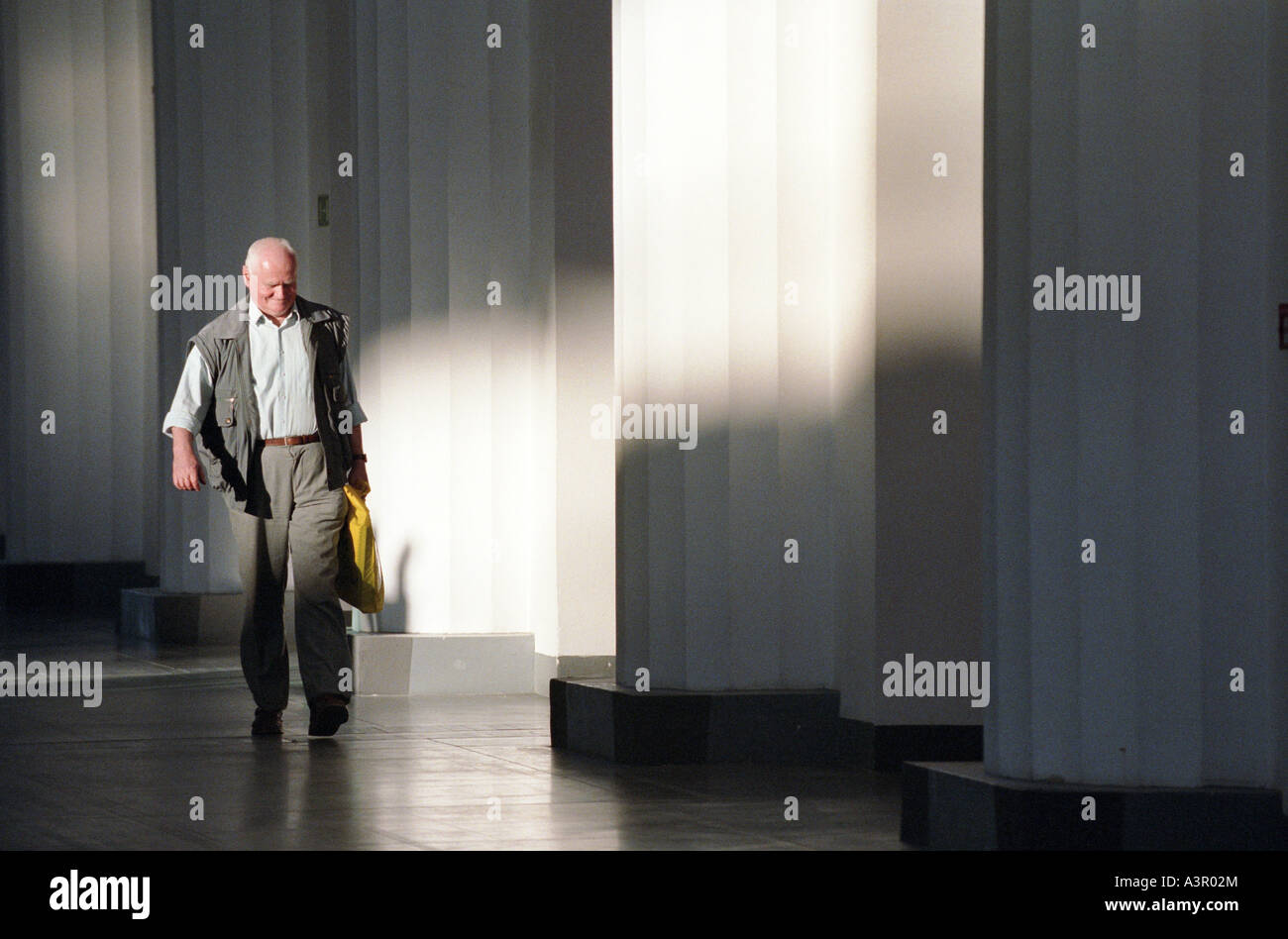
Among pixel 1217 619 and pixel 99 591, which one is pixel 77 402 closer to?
pixel 99 591

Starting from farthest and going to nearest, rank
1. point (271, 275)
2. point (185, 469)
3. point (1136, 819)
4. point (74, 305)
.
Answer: point (74, 305), point (271, 275), point (185, 469), point (1136, 819)

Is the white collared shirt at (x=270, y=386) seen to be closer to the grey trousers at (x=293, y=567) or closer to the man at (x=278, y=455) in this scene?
the man at (x=278, y=455)

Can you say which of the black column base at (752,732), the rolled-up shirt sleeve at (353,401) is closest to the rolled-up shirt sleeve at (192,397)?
the rolled-up shirt sleeve at (353,401)

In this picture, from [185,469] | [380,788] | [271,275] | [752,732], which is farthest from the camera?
[271,275]

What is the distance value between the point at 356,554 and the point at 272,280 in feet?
4.23

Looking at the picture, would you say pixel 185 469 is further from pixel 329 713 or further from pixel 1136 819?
pixel 1136 819

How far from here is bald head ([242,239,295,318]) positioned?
35.0ft

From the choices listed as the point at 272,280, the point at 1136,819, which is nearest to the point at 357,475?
the point at 272,280

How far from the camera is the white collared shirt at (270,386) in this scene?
10648mm

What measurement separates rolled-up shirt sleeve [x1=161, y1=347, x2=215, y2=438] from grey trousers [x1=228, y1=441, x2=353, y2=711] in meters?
0.34

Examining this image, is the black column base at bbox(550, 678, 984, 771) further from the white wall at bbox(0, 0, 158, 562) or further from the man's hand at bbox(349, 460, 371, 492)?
the white wall at bbox(0, 0, 158, 562)

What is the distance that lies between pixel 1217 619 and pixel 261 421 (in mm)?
4953

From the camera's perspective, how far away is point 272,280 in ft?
35.1

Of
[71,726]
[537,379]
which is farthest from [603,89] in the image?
[71,726]
